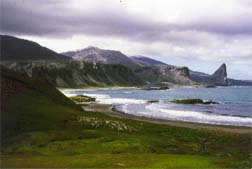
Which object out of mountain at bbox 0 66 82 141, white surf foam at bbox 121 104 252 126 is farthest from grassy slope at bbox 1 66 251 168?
white surf foam at bbox 121 104 252 126

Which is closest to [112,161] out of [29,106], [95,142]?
[95,142]

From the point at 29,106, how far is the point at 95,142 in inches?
467

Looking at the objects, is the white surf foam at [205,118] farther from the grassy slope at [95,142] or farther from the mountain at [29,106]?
the mountain at [29,106]

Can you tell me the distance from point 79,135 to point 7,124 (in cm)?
645

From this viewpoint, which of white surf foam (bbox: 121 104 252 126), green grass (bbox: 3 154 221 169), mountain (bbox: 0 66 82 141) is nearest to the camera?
green grass (bbox: 3 154 221 169)

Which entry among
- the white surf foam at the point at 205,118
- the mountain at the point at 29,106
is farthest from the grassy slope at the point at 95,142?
the white surf foam at the point at 205,118

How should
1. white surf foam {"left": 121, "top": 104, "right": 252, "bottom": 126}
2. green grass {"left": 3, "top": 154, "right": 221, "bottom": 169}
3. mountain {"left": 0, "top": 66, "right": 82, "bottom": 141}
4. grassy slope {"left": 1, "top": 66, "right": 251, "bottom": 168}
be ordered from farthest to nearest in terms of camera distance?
white surf foam {"left": 121, "top": 104, "right": 252, "bottom": 126}
mountain {"left": 0, "top": 66, "right": 82, "bottom": 141}
grassy slope {"left": 1, "top": 66, "right": 251, "bottom": 168}
green grass {"left": 3, "top": 154, "right": 221, "bottom": 169}

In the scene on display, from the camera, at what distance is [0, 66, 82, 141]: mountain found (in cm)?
4247

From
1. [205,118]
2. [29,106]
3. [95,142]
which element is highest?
[29,106]

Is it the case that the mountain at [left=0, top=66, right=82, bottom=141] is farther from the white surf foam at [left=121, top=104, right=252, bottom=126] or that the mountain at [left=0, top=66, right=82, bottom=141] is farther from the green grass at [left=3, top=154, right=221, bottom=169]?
the white surf foam at [left=121, top=104, right=252, bottom=126]

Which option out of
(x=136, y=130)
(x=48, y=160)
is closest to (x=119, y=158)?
(x=48, y=160)

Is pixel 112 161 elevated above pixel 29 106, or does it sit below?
below

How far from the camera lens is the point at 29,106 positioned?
47.8 meters

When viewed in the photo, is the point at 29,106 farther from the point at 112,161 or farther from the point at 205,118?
the point at 205,118
